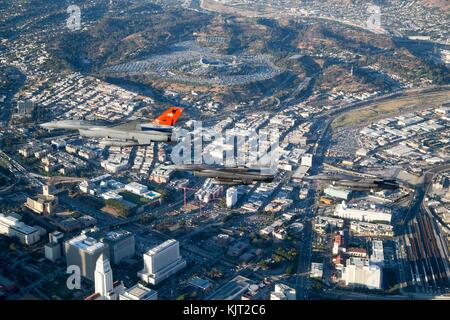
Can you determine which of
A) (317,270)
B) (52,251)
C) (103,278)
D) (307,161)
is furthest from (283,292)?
(307,161)

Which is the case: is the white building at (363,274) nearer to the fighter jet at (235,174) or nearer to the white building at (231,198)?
the white building at (231,198)

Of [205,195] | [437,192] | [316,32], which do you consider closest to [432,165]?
[437,192]

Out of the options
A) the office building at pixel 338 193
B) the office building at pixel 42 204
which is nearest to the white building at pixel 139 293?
the office building at pixel 42 204

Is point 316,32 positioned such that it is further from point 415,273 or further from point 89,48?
point 415,273

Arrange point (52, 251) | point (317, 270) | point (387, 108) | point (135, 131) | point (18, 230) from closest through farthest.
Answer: point (135, 131) → point (317, 270) → point (52, 251) → point (18, 230) → point (387, 108)

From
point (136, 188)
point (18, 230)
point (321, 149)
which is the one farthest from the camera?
point (321, 149)

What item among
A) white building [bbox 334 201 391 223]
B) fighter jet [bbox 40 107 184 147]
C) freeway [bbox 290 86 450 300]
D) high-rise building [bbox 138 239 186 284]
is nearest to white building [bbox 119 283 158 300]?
high-rise building [bbox 138 239 186 284]

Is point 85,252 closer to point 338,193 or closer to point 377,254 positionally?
point 377,254
